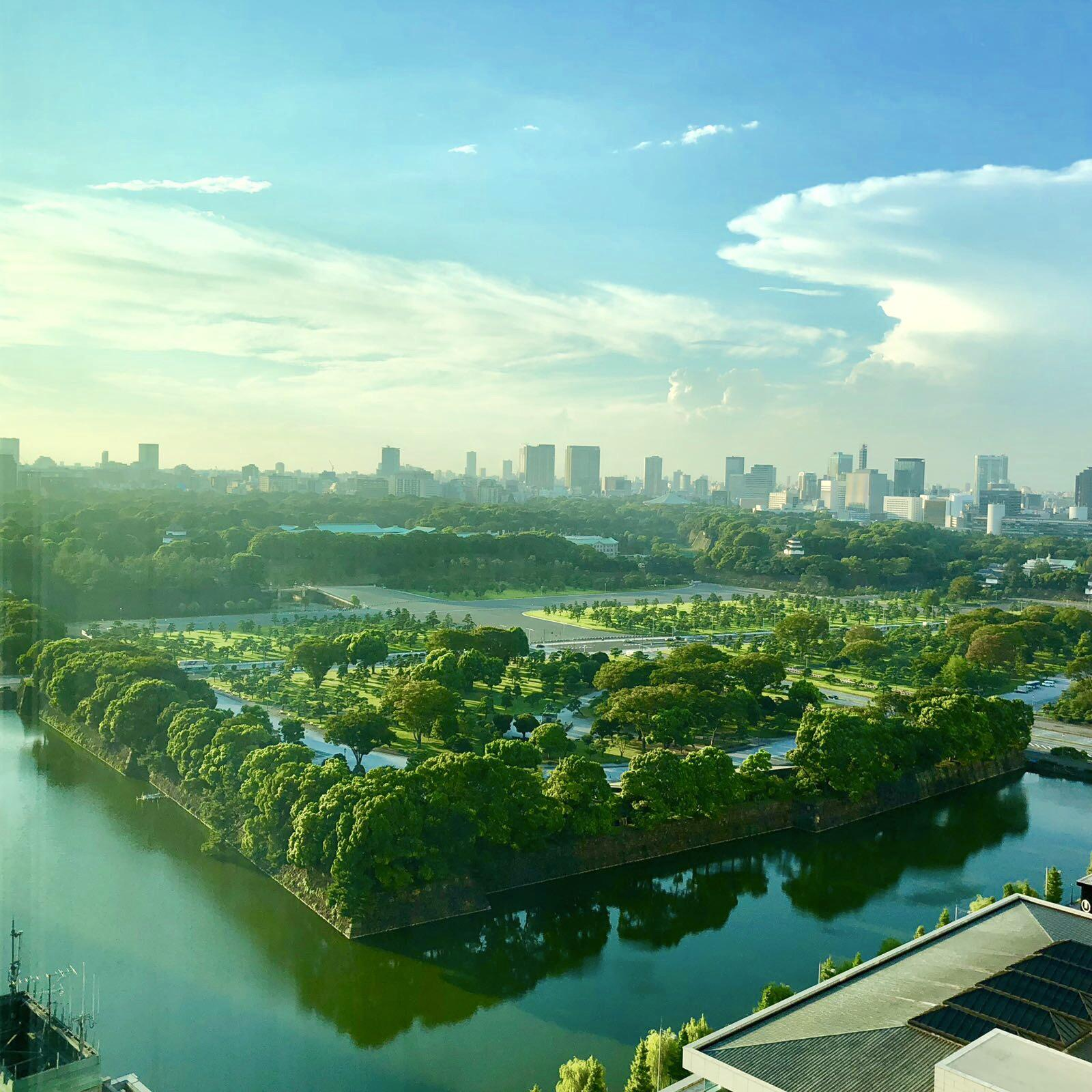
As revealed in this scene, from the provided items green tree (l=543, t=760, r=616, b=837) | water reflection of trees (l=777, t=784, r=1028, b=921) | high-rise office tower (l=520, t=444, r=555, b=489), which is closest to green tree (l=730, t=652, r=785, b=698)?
water reflection of trees (l=777, t=784, r=1028, b=921)

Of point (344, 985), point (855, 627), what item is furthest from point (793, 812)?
point (855, 627)

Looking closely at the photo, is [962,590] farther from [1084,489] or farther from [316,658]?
[1084,489]

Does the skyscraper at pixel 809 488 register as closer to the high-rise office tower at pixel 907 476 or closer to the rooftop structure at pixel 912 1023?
the high-rise office tower at pixel 907 476

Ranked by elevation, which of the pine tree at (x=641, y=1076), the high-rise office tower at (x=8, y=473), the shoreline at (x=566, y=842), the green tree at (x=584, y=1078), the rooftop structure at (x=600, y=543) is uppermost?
the high-rise office tower at (x=8, y=473)

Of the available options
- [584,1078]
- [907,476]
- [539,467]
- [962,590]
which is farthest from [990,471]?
[584,1078]

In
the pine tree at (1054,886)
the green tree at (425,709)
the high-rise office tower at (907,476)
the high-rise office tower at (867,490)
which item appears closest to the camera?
the pine tree at (1054,886)

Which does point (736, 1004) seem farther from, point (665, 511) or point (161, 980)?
point (665, 511)

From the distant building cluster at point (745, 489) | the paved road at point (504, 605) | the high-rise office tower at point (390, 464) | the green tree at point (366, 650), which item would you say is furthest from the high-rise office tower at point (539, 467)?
the green tree at point (366, 650)
